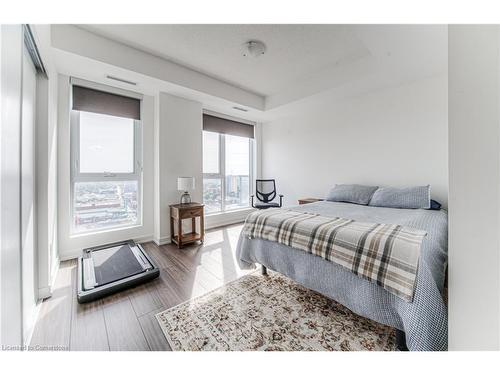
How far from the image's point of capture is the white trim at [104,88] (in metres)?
2.54

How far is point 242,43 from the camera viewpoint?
230 cm

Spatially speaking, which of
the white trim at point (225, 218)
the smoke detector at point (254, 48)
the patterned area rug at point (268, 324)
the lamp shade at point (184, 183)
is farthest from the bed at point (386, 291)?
the smoke detector at point (254, 48)

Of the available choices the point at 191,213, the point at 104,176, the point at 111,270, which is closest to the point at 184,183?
the point at 191,213

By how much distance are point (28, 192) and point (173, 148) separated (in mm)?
1950

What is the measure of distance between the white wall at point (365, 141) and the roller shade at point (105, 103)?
9.13 feet

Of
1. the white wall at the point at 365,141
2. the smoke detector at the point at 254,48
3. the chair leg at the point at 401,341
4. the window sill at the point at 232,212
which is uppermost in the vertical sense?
the smoke detector at the point at 254,48

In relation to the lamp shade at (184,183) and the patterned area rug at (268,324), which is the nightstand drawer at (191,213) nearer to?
the lamp shade at (184,183)

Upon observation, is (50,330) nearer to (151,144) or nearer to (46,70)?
(46,70)

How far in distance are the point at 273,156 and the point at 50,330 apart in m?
4.43

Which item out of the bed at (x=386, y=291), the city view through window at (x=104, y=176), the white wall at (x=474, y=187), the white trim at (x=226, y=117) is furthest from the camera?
the white trim at (x=226, y=117)

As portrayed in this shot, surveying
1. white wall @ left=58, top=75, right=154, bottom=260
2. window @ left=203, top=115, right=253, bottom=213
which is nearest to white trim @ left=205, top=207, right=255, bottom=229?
window @ left=203, top=115, right=253, bottom=213

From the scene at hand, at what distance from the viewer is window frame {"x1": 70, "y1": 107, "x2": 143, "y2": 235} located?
258 centimetres

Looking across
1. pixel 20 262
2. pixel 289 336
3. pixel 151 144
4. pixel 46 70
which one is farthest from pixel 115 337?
pixel 151 144

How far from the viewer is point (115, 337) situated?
4.27ft
